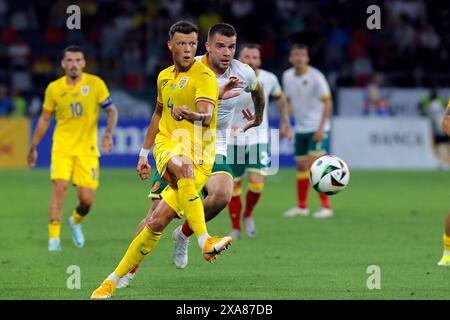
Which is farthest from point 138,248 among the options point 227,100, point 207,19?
point 207,19

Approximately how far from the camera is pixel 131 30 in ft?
94.2

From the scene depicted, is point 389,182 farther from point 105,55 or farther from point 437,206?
point 105,55

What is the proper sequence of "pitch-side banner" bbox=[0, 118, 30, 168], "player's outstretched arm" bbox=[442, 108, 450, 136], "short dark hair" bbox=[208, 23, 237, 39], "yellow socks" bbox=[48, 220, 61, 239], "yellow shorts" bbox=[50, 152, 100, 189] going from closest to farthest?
"short dark hair" bbox=[208, 23, 237, 39]
"player's outstretched arm" bbox=[442, 108, 450, 136]
"yellow socks" bbox=[48, 220, 61, 239]
"yellow shorts" bbox=[50, 152, 100, 189]
"pitch-side banner" bbox=[0, 118, 30, 168]

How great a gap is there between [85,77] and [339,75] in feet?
53.4

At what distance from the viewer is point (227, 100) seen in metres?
10.0

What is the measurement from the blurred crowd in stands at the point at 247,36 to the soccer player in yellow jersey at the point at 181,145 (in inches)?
736

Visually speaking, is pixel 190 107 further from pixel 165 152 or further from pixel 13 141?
pixel 13 141

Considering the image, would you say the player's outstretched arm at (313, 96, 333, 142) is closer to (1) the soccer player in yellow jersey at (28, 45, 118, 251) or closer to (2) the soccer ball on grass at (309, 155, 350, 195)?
(1) the soccer player in yellow jersey at (28, 45, 118, 251)

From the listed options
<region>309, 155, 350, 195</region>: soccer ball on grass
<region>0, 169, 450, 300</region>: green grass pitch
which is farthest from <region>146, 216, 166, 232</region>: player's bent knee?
<region>309, 155, 350, 195</region>: soccer ball on grass

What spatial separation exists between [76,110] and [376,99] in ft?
49.7

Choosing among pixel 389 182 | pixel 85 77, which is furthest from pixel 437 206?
pixel 85 77

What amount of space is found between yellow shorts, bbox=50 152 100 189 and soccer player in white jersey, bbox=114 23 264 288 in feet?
8.22

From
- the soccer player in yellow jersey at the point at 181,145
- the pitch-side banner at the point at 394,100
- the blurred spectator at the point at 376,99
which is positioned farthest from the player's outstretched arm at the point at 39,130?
the pitch-side banner at the point at 394,100

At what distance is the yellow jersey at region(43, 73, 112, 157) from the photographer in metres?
12.0
